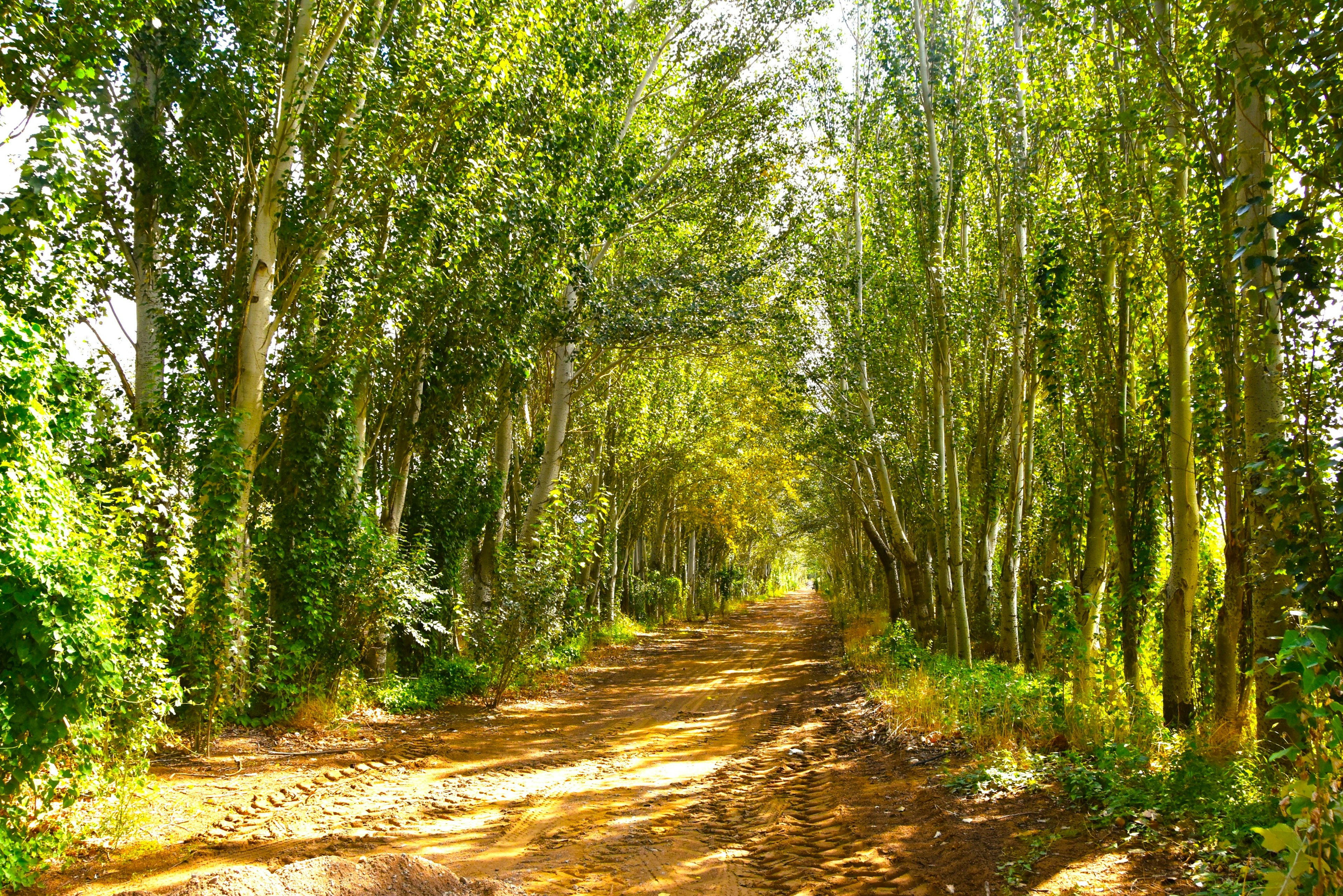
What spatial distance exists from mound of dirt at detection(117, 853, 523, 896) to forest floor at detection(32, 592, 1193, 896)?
887mm

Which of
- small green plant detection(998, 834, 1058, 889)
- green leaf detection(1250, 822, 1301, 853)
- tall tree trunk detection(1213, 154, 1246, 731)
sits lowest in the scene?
small green plant detection(998, 834, 1058, 889)

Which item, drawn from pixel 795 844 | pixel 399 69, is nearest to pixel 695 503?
pixel 399 69

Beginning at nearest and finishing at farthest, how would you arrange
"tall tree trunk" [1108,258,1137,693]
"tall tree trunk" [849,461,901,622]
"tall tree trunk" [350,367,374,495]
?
"tall tree trunk" [1108,258,1137,693] < "tall tree trunk" [350,367,374,495] < "tall tree trunk" [849,461,901,622]

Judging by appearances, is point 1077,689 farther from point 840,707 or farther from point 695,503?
point 695,503

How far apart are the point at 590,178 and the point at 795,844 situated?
1017 centimetres

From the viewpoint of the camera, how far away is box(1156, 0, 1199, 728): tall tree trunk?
7438 millimetres

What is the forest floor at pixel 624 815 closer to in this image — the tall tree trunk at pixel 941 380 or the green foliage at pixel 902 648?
the green foliage at pixel 902 648

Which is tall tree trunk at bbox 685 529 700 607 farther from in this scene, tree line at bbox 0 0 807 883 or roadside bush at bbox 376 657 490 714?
roadside bush at bbox 376 657 490 714

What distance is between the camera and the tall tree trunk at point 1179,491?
744 cm

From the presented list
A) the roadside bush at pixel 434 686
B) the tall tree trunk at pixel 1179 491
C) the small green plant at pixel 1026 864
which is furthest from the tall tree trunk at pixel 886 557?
the small green plant at pixel 1026 864

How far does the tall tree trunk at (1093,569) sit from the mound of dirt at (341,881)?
25.6ft

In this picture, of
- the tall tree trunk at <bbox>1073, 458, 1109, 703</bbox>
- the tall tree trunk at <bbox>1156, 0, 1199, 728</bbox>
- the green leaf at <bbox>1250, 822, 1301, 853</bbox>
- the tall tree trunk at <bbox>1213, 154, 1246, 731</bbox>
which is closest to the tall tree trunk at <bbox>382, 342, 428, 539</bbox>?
the tall tree trunk at <bbox>1073, 458, 1109, 703</bbox>

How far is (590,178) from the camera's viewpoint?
1307cm

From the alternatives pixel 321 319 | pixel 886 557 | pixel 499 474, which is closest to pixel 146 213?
pixel 321 319
